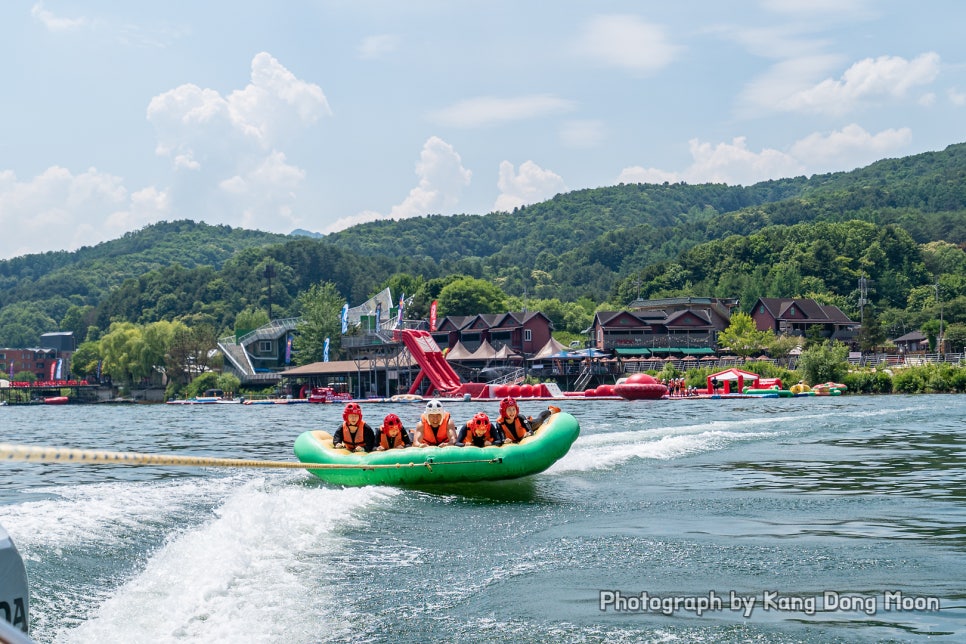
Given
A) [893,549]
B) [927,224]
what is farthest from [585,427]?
[927,224]

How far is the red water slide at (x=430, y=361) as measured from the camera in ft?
254

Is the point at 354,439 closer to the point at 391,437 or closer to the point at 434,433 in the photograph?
the point at 391,437

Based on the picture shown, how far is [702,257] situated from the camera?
137 meters

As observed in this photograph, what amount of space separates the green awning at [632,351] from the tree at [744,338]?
7.46 m

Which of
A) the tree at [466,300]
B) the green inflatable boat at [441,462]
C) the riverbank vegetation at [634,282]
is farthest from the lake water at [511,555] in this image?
the tree at [466,300]

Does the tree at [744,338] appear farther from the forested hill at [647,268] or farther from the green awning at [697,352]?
the forested hill at [647,268]

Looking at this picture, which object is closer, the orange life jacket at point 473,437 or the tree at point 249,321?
the orange life jacket at point 473,437

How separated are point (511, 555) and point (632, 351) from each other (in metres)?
81.1

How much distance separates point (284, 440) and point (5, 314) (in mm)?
183710

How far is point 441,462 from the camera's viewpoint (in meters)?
18.5

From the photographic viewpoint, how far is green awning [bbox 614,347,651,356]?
9200cm

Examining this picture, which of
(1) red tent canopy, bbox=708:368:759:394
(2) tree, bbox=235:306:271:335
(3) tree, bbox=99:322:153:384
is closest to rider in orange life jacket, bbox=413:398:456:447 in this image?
(1) red tent canopy, bbox=708:368:759:394

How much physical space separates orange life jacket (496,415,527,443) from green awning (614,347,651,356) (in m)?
71.7

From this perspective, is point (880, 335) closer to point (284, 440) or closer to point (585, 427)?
point (585, 427)
